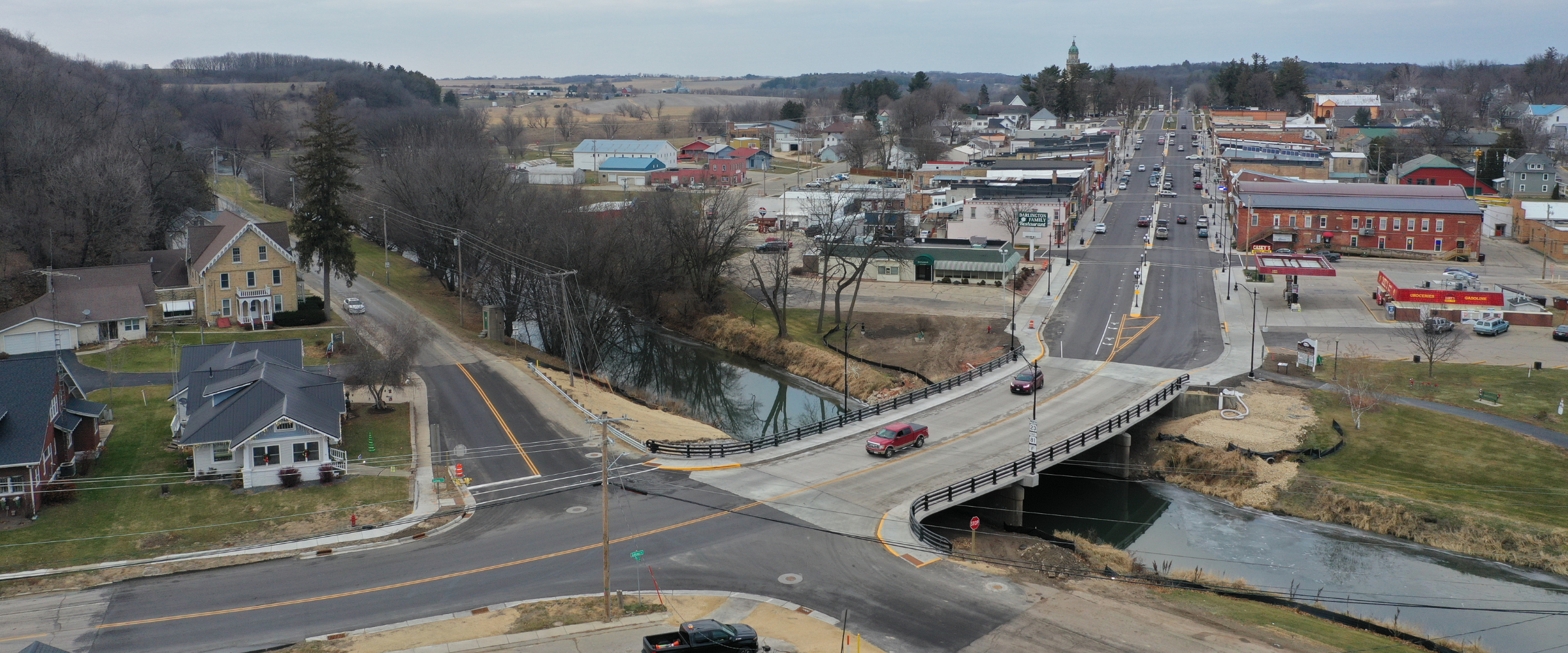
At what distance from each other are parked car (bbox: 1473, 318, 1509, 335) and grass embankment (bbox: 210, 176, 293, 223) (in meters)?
91.3

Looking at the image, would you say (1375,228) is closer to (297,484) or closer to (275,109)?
(297,484)

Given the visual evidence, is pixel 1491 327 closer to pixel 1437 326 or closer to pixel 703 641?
pixel 1437 326

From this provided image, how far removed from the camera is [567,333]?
59844 mm

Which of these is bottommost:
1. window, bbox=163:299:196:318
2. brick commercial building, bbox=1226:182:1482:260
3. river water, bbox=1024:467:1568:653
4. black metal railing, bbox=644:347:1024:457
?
river water, bbox=1024:467:1568:653

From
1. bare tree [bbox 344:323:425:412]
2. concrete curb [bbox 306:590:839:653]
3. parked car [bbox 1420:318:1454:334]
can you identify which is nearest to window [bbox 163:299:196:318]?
bare tree [bbox 344:323:425:412]

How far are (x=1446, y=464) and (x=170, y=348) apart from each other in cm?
6167

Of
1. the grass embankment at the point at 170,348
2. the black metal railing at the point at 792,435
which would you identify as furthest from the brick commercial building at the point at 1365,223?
the grass embankment at the point at 170,348

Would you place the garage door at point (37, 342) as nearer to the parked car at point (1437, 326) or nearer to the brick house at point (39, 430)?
the brick house at point (39, 430)

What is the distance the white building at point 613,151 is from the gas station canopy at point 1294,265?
96.7m

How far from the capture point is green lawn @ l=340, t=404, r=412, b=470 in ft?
138

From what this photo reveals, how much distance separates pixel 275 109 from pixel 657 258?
144641mm

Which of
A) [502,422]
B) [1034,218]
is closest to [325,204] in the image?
[502,422]

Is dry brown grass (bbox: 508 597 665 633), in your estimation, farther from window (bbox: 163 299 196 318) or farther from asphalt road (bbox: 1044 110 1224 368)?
window (bbox: 163 299 196 318)

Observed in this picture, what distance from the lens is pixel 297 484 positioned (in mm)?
39219
